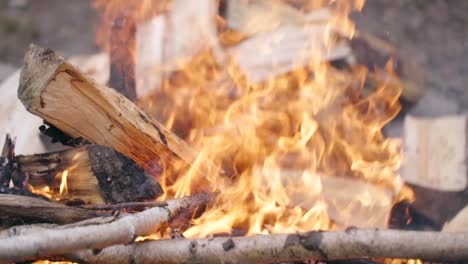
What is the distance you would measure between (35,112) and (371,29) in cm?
381

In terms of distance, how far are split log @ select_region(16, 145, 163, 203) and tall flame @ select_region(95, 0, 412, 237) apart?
117mm

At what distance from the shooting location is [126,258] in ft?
5.75

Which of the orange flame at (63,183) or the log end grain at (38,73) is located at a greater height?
the log end grain at (38,73)

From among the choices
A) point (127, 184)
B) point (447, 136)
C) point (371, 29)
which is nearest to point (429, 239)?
point (127, 184)

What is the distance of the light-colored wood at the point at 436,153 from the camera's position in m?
3.12

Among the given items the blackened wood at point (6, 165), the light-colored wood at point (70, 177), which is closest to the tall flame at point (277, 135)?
the light-colored wood at point (70, 177)

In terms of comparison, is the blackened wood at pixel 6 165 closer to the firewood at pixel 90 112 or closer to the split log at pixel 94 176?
the split log at pixel 94 176

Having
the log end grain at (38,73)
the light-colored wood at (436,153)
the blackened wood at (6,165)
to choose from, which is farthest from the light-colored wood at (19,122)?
the light-colored wood at (436,153)

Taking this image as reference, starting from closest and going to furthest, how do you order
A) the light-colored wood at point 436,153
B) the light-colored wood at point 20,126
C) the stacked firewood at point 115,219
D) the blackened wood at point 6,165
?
the stacked firewood at point 115,219, the blackened wood at point 6,165, the light-colored wood at point 20,126, the light-colored wood at point 436,153

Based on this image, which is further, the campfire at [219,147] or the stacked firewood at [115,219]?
the campfire at [219,147]

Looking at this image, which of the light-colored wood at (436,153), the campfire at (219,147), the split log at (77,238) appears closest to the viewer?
the split log at (77,238)

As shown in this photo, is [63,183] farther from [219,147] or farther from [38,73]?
[219,147]

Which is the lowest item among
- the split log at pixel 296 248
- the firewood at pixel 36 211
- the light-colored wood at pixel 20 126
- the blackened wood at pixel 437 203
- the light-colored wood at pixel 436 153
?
the blackened wood at pixel 437 203

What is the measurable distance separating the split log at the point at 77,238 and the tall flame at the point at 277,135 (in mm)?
367
